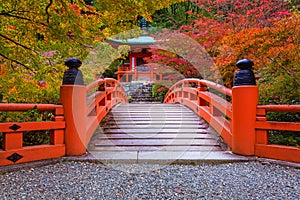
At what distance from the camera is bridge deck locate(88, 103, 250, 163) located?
3.36 m

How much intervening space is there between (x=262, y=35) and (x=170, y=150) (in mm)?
2430

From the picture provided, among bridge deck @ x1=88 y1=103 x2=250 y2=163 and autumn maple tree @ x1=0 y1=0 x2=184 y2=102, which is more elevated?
autumn maple tree @ x1=0 y1=0 x2=184 y2=102

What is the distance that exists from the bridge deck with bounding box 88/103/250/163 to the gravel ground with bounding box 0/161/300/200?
249 mm

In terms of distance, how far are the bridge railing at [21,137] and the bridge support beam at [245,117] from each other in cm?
246

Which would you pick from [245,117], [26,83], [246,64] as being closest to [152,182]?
[245,117]

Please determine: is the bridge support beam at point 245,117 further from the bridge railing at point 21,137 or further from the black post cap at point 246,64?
the bridge railing at point 21,137

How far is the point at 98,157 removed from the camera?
332cm

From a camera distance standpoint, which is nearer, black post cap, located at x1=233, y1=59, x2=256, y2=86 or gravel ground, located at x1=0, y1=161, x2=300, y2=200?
gravel ground, located at x1=0, y1=161, x2=300, y2=200

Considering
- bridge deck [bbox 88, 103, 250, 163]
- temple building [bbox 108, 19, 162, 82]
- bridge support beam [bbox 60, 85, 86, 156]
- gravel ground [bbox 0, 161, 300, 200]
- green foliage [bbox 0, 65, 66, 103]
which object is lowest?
gravel ground [bbox 0, 161, 300, 200]

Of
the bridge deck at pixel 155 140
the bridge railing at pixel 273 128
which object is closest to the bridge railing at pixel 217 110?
the bridge deck at pixel 155 140

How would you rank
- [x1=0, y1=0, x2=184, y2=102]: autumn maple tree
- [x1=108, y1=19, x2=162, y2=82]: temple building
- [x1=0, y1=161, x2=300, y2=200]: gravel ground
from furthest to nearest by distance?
1. [x1=108, y1=19, x2=162, y2=82]: temple building
2. [x1=0, y1=0, x2=184, y2=102]: autumn maple tree
3. [x1=0, y1=161, x2=300, y2=200]: gravel ground

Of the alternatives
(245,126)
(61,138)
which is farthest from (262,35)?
(61,138)

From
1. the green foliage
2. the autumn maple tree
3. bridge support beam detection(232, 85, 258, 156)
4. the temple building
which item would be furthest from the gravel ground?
the temple building

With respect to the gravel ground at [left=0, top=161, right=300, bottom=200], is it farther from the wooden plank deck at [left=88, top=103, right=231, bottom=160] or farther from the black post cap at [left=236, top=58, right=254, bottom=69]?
the black post cap at [left=236, top=58, right=254, bottom=69]
